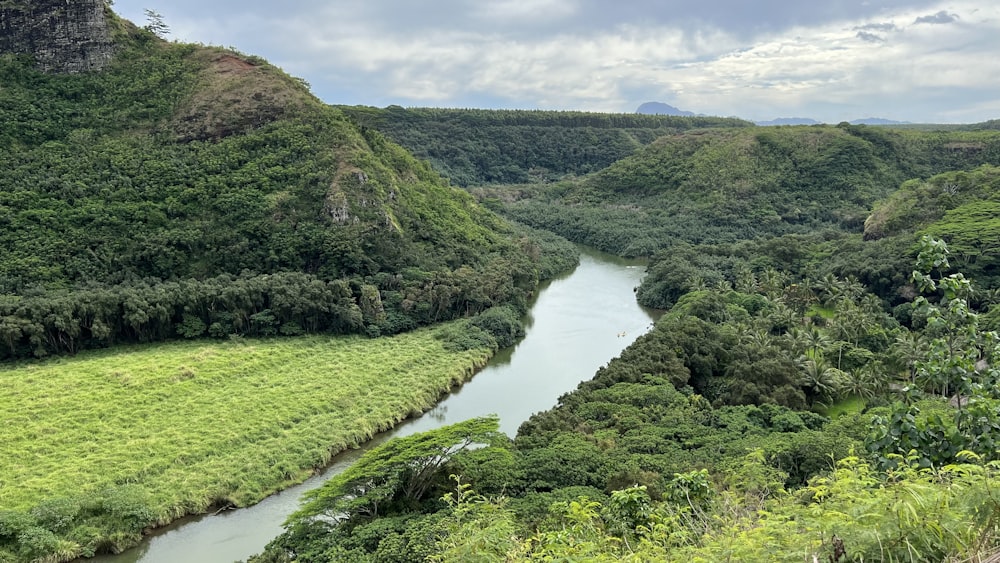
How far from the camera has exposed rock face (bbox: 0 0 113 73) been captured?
5094cm

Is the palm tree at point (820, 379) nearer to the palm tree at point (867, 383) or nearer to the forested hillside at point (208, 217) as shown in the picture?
the palm tree at point (867, 383)

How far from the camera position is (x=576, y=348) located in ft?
127

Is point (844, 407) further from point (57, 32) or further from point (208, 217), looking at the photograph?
point (57, 32)

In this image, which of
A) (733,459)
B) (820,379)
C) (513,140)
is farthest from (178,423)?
(513,140)

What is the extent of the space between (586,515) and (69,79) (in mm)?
60741

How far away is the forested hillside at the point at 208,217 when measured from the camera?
116 feet

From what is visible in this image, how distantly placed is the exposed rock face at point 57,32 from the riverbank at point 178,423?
34179 mm

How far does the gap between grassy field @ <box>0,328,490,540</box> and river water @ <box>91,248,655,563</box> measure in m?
0.64

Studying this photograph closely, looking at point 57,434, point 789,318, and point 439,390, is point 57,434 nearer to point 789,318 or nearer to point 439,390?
point 439,390

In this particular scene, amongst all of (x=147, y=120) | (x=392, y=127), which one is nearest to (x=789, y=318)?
(x=147, y=120)

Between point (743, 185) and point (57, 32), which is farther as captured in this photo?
point (743, 185)

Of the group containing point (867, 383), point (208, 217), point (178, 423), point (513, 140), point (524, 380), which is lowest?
point (524, 380)

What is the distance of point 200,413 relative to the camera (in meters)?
25.4

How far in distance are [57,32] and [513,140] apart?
9326 centimetres
